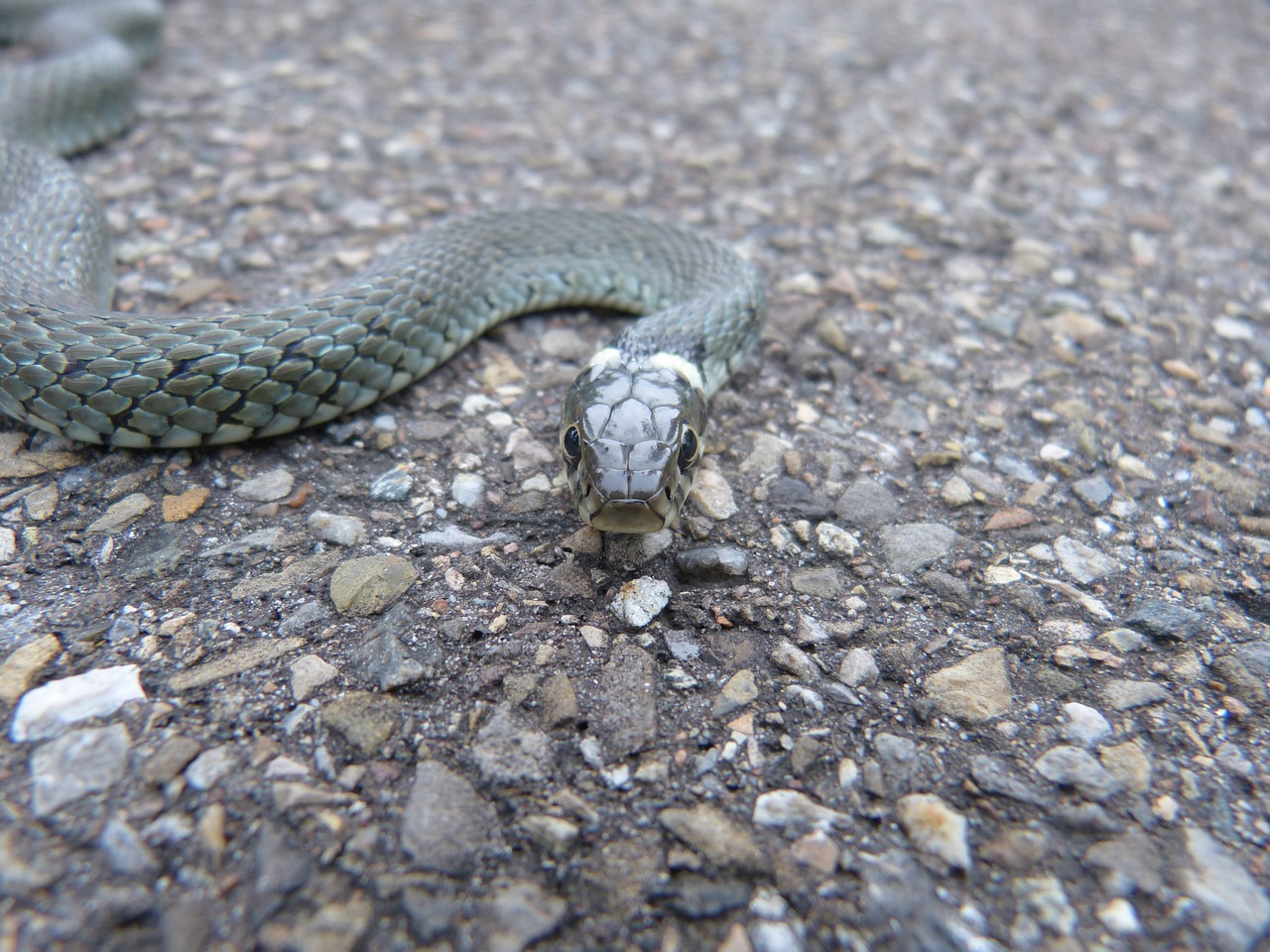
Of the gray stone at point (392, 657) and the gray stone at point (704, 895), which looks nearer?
the gray stone at point (704, 895)

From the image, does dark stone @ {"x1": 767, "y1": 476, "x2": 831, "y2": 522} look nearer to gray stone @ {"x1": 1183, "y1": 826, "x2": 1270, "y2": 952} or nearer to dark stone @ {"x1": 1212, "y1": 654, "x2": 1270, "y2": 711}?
dark stone @ {"x1": 1212, "y1": 654, "x2": 1270, "y2": 711}

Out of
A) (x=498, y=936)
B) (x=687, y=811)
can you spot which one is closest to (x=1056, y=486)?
(x=687, y=811)

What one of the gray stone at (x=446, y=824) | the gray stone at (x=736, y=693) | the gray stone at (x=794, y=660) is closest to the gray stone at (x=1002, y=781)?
the gray stone at (x=794, y=660)

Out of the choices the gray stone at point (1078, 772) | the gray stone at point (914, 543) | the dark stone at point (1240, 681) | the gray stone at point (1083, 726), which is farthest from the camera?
the gray stone at point (914, 543)

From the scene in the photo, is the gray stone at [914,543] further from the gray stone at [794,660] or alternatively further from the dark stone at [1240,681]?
the dark stone at [1240,681]

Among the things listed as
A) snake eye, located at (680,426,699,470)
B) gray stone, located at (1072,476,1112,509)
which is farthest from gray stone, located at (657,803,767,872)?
gray stone, located at (1072,476,1112,509)

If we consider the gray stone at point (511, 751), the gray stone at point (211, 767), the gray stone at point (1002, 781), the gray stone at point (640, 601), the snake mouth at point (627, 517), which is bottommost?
the gray stone at point (511, 751)

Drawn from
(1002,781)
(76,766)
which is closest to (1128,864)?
(1002,781)
